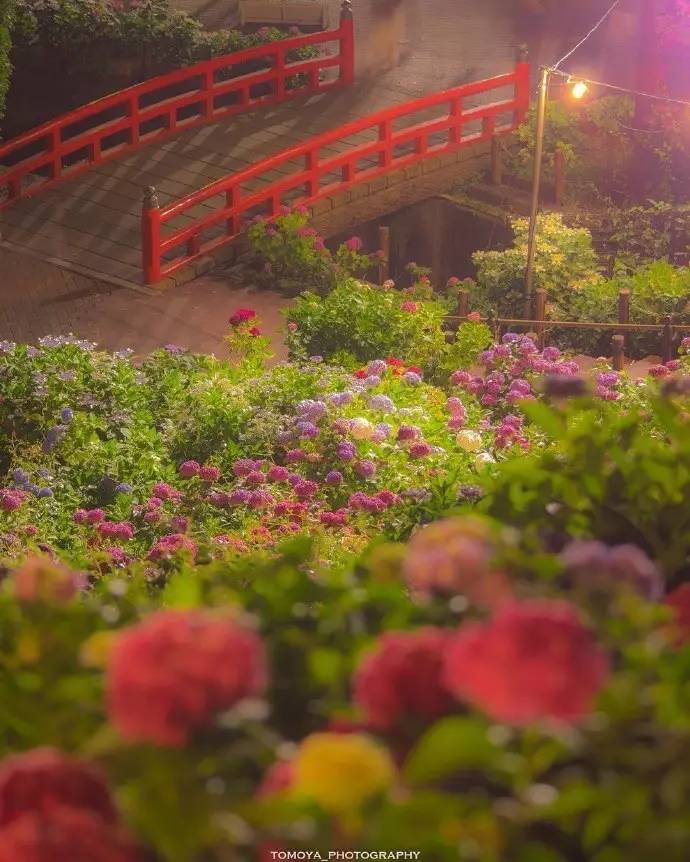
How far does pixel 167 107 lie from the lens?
18453mm

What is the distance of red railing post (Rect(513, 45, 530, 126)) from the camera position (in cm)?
1931

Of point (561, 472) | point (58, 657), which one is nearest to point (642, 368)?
point (561, 472)

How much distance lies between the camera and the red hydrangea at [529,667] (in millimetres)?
1772

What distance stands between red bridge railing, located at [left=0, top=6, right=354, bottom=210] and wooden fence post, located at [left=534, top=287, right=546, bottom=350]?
5853 millimetres

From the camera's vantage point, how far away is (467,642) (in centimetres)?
183

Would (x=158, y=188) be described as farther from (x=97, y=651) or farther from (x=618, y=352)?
(x=97, y=651)

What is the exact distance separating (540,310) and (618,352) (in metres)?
1.56

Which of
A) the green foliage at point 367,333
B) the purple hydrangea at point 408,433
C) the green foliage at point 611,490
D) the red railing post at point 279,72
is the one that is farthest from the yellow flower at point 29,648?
the red railing post at point 279,72

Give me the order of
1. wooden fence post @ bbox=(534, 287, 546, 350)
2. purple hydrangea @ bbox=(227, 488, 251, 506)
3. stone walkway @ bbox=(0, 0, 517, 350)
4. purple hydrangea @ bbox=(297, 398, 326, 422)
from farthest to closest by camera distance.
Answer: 1. stone walkway @ bbox=(0, 0, 517, 350)
2. wooden fence post @ bbox=(534, 287, 546, 350)
3. purple hydrangea @ bbox=(297, 398, 326, 422)
4. purple hydrangea @ bbox=(227, 488, 251, 506)

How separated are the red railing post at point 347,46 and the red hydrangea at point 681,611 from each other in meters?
18.3

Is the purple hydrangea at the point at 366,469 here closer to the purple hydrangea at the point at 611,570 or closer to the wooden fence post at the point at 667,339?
the wooden fence post at the point at 667,339

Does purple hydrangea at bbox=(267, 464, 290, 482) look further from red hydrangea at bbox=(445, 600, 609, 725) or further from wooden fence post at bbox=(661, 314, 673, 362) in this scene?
red hydrangea at bbox=(445, 600, 609, 725)

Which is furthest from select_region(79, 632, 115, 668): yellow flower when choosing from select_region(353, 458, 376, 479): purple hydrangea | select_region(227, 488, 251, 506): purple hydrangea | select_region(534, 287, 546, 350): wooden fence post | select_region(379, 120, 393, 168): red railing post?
select_region(379, 120, 393, 168): red railing post

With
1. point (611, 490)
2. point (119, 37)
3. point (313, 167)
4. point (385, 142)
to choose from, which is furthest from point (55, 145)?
point (611, 490)
